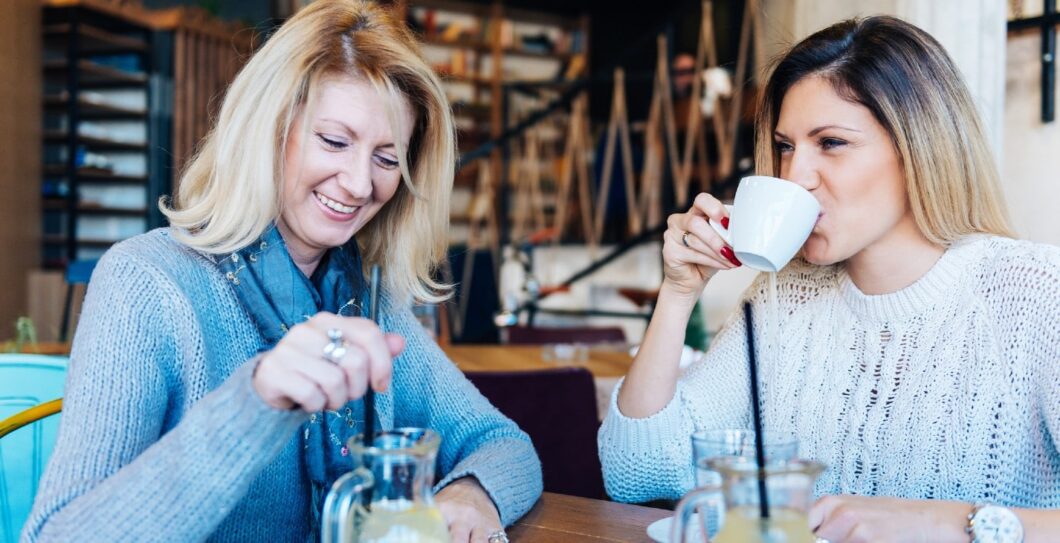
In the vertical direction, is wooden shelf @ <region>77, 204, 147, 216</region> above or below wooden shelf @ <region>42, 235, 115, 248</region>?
above

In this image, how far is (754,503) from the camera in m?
0.74

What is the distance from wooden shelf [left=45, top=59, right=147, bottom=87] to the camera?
23.7 feet

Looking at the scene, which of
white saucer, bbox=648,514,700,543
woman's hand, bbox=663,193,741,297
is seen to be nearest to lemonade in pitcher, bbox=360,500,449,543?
white saucer, bbox=648,514,700,543

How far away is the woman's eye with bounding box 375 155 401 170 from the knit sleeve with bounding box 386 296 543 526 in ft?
0.87

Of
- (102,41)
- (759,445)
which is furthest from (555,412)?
(102,41)

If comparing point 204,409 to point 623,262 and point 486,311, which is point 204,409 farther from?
point 623,262

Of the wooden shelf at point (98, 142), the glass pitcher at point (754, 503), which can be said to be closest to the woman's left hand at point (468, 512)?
the glass pitcher at point (754, 503)

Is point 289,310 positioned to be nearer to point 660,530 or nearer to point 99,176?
point 660,530

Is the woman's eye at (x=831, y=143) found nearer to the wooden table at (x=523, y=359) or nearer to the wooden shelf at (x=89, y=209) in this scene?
the wooden table at (x=523, y=359)

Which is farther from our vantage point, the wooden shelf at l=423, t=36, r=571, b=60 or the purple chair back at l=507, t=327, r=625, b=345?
the wooden shelf at l=423, t=36, r=571, b=60

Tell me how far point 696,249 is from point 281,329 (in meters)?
0.62

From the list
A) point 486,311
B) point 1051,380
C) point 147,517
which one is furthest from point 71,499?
point 486,311

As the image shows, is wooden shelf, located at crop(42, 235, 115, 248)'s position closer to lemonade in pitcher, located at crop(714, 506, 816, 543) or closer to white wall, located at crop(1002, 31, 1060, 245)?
white wall, located at crop(1002, 31, 1060, 245)

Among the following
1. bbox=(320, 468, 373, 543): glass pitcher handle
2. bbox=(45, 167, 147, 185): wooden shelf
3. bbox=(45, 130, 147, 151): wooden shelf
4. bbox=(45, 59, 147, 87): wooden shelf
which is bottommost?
bbox=(320, 468, 373, 543): glass pitcher handle
